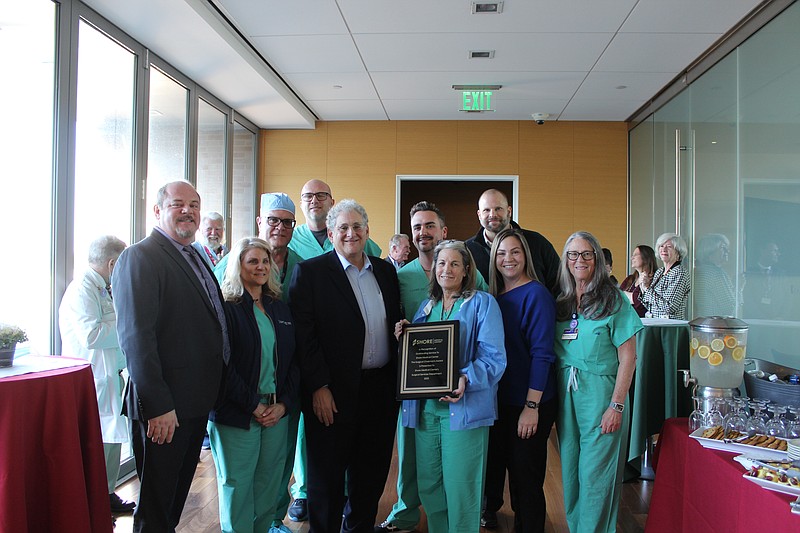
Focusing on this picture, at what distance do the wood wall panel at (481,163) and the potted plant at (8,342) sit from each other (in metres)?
5.28

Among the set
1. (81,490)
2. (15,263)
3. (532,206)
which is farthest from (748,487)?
(532,206)

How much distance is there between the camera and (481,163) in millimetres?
7453

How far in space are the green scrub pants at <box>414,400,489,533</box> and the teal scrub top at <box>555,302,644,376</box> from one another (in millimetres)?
579

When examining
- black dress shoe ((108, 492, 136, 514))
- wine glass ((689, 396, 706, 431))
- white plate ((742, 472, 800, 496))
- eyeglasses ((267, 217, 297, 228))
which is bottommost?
black dress shoe ((108, 492, 136, 514))

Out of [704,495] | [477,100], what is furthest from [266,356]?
[477,100]

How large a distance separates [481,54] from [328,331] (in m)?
3.46

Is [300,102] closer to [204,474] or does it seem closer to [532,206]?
[532,206]

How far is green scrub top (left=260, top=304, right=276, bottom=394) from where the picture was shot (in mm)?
2635

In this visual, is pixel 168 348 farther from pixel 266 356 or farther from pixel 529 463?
pixel 529 463

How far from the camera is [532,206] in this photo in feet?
24.3

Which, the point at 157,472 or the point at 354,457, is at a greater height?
the point at 157,472

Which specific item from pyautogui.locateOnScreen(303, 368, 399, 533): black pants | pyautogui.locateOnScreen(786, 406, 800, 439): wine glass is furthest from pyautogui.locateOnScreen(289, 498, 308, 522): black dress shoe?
pyautogui.locateOnScreen(786, 406, 800, 439): wine glass

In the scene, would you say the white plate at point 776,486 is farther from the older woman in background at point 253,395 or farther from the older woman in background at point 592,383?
the older woman in background at point 253,395

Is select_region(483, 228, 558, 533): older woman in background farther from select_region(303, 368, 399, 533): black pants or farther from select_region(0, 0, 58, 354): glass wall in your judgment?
select_region(0, 0, 58, 354): glass wall
